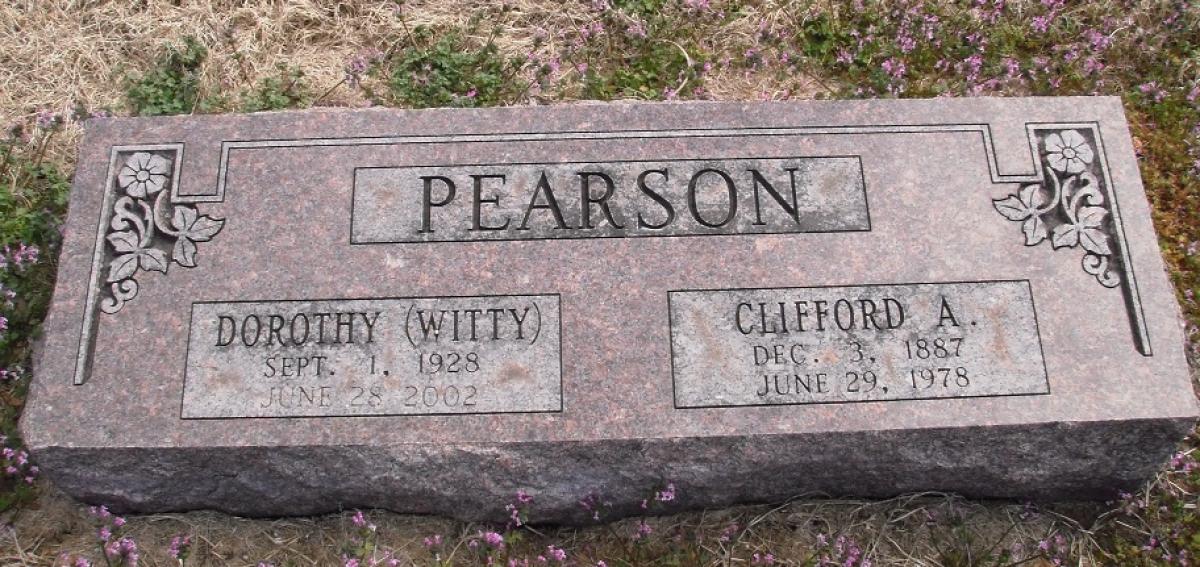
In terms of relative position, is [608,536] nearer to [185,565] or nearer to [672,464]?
[672,464]

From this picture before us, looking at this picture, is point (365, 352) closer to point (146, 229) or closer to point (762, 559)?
point (146, 229)

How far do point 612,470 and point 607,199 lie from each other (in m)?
1.07

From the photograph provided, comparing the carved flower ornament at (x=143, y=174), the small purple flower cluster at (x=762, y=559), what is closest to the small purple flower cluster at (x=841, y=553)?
the small purple flower cluster at (x=762, y=559)

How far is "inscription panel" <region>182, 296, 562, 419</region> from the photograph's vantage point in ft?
11.1

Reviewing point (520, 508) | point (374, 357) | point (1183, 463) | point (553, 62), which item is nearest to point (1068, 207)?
point (1183, 463)

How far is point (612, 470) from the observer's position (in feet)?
11.3

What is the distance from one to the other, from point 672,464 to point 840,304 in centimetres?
88

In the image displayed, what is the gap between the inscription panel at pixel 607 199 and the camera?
12.0ft

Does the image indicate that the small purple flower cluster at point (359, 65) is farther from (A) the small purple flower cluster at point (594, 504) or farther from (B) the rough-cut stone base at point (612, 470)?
(A) the small purple flower cluster at point (594, 504)

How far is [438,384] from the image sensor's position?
11.2 ft

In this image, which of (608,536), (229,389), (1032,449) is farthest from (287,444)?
(1032,449)

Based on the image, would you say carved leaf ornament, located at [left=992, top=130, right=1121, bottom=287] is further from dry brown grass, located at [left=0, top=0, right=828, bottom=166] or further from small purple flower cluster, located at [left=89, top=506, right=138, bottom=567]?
small purple flower cluster, located at [left=89, top=506, right=138, bottom=567]

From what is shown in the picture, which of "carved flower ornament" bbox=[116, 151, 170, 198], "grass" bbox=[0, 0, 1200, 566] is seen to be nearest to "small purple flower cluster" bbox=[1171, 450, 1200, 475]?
"grass" bbox=[0, 0, 1200, 566]

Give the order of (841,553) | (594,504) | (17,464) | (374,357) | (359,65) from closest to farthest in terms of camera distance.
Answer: (374,357)
(594,504)
(841,553)
(17,464)
(359,65)
